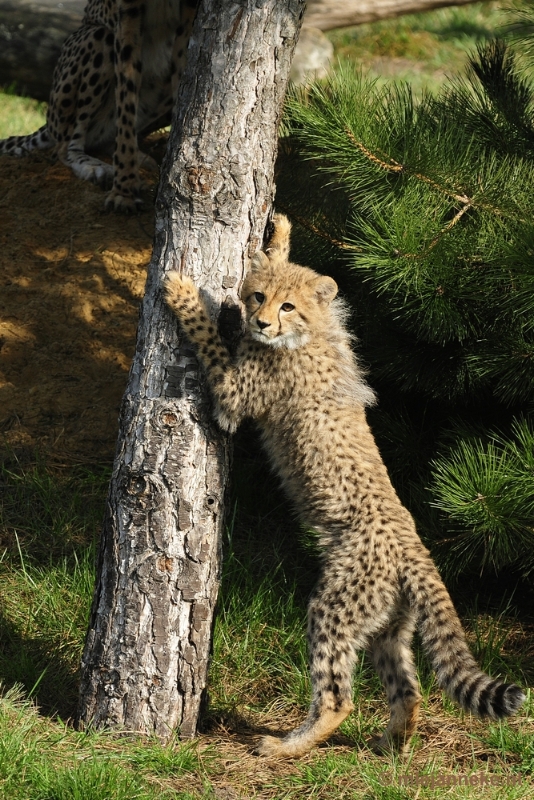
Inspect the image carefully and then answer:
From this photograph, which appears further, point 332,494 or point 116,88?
point 116,88

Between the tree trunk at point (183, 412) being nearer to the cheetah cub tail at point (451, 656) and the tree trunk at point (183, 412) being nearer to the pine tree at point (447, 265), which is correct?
Result: the pine tree at point (447, 265)

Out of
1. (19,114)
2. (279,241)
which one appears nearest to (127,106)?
(279,241)

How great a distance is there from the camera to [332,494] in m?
3.38

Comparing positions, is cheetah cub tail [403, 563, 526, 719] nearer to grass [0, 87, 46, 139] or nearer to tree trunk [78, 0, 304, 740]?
tree trunk [78, 0, 304, 740]

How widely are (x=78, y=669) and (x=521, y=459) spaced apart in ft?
5.93

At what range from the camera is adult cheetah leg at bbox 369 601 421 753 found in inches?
130

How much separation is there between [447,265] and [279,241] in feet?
2.03

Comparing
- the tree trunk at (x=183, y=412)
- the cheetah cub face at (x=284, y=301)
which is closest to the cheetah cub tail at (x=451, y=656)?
the tree trunk at (x=183, y=412)

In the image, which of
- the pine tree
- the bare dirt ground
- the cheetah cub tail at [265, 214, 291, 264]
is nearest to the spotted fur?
the bare dirt ground

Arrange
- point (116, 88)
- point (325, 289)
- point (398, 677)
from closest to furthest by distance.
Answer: point (398, 677), point (325, 289), point (116, 88)

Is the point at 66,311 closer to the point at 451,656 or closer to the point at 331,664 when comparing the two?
the point at 331,664

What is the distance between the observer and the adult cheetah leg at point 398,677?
10.8 ft

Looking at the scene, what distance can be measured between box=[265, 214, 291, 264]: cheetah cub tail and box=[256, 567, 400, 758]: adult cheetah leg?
1.22 metres

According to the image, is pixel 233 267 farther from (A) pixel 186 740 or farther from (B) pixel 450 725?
(B) pixel 450 725
